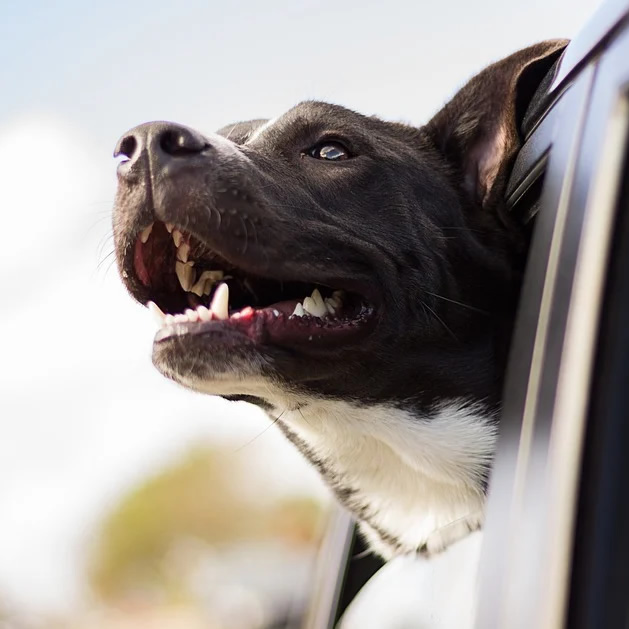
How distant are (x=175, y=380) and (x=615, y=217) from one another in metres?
1.46

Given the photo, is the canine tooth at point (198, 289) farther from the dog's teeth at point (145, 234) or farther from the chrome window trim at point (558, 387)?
the chrome window trim at point (558, 387)

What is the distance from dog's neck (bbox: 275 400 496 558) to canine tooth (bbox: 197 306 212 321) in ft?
1.51

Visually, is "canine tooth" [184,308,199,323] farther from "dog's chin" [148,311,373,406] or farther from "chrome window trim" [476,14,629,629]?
"chrome window trim" [476,14,629,629]

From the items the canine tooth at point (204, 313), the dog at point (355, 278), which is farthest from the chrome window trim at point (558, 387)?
the canine tooth at point (204, 313)

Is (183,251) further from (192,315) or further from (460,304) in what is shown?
(460,304)

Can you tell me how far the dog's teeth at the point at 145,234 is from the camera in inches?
93.3

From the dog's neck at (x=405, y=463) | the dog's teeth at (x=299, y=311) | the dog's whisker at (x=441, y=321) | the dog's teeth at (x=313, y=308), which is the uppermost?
the dog's teeth at (x=299, y=311)

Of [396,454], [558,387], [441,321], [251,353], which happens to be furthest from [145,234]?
[558,387]

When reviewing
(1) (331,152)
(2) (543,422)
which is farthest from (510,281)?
(2) (543,422)

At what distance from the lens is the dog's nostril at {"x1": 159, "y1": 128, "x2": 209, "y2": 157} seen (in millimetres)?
2266

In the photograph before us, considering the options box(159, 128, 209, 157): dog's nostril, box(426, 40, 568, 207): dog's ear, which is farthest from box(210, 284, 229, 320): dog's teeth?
box(426, 40, 568, 207): dog's ear

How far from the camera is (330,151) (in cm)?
274

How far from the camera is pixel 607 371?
4.16ft

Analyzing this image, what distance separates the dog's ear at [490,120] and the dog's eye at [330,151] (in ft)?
1.35
